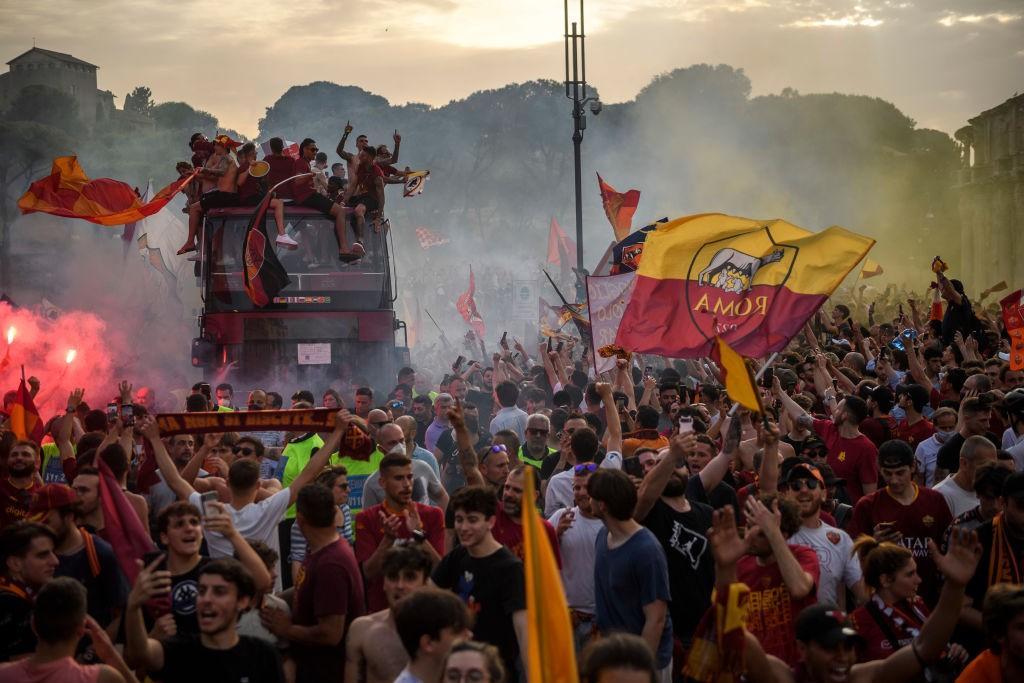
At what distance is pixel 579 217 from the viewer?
26.7 m

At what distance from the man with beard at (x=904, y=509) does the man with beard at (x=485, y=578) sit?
6.87ft

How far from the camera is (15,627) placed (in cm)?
542

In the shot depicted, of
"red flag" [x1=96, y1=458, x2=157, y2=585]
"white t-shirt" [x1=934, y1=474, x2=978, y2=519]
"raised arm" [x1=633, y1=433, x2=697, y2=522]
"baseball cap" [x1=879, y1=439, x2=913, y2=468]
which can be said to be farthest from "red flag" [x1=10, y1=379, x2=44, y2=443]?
"white t-shirt" [x1=934, y1=474, x2=978, y2=519]

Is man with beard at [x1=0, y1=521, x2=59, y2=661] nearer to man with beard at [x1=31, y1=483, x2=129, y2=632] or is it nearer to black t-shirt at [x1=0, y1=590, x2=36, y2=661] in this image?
black t-shirt at [x1=0, y1=590, x2=36, y2=661]

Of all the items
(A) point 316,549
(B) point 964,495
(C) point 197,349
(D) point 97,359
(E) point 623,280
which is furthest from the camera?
(D) point 97,359

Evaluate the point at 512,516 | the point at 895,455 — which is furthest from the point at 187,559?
the point at 895,455

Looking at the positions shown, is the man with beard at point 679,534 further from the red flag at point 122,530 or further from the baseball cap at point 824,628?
the red flag at point 122,530

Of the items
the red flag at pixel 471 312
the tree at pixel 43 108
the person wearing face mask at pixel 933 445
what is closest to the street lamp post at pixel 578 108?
the red flag at pixel 471 312

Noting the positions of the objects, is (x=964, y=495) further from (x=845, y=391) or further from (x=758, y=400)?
(x=845, y=391)

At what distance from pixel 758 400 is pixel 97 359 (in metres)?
17.9

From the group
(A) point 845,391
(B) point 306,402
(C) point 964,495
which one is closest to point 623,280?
(A) point 845,391

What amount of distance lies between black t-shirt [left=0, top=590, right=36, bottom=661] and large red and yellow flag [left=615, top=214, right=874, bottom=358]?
472cm

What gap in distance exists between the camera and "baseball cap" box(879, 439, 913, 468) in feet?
22.6

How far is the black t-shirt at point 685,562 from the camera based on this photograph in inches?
249
